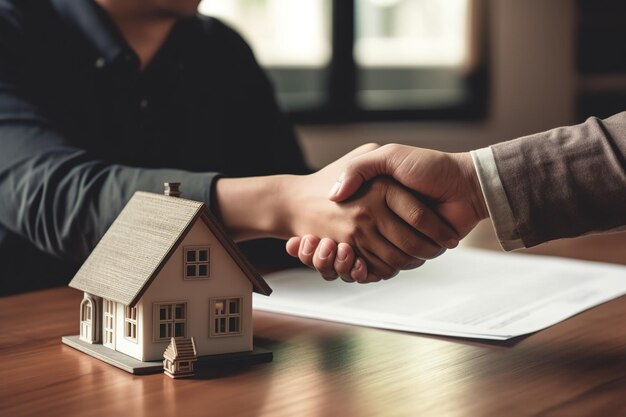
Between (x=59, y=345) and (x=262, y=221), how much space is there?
0.99ft

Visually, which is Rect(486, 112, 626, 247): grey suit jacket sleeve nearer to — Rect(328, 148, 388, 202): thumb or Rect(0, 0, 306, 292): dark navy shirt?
Rect(328, 148, 388, 202): thumb

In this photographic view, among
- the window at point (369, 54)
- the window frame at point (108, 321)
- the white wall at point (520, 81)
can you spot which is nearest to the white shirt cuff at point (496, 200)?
the window frame at point (108, 321)

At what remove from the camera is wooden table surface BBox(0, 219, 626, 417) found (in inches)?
25.8

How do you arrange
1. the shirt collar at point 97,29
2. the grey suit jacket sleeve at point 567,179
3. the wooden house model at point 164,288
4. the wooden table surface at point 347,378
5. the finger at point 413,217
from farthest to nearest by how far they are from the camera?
the shirt collar at point 97,29 < the finger at point 413,217 < the grey suit jacket sleeve at point 567,179 < the wooden house model at point 164,288 < the wooden table surface at point 347,378

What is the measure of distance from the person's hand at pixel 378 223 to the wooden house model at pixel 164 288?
22 centimetres

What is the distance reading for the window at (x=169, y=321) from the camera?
0.77 meters

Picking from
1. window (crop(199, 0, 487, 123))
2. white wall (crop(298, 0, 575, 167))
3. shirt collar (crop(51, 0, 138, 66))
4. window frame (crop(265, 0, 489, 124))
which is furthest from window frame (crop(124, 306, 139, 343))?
white wall (crop(298, 0, 575, 167))

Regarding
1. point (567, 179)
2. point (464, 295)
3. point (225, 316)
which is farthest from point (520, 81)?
point (225, 316)

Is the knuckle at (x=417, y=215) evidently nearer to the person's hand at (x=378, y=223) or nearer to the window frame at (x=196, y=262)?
the person's hand at (x=378, y=223)

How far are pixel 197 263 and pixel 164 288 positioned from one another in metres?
0.04

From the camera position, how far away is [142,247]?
79 centimetres

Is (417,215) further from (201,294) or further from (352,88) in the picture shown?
(352,88)

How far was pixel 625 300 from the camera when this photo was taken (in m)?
1.05

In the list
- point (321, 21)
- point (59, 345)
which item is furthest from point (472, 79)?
point (59, 345)
